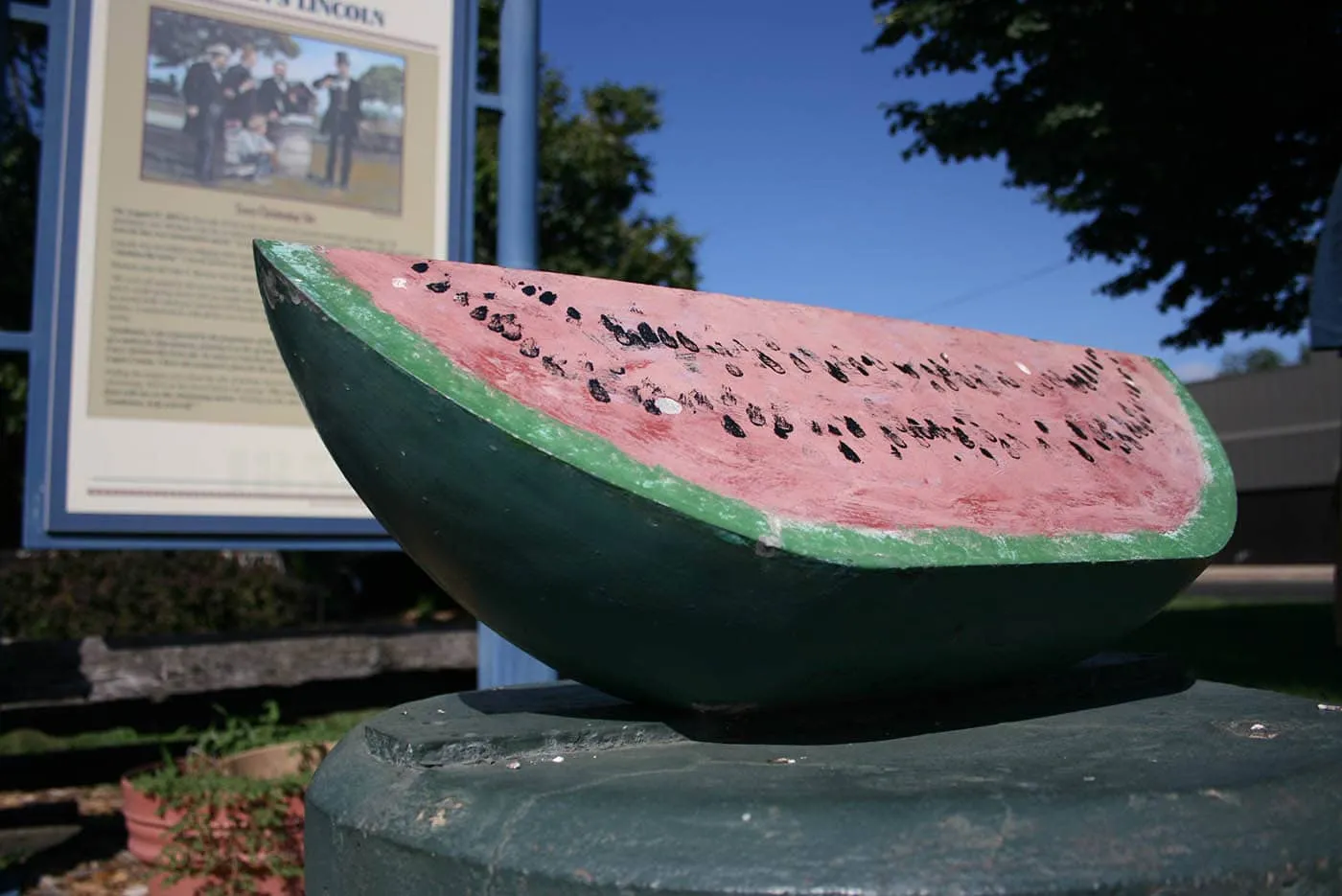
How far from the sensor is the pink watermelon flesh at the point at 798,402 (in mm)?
1576

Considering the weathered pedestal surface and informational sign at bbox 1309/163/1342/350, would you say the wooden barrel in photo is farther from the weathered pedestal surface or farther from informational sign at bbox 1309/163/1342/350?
informational sign at bbox 1309/163/1342/350

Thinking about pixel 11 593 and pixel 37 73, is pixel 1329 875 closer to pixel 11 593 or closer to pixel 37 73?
pixel 11 593

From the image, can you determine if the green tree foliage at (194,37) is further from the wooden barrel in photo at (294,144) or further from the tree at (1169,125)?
the tree at (1169,125)

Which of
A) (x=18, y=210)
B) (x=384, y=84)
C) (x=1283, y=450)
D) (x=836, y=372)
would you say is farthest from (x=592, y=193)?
(x=1283, y=450)

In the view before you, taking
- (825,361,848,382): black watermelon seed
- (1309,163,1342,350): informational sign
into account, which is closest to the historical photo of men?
(825,361,848,382): black watermelon seed

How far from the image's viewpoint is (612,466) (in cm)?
145

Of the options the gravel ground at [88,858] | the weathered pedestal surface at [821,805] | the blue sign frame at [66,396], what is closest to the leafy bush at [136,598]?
the gravel ground at [88,858]

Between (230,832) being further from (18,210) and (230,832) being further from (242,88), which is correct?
(18,210)

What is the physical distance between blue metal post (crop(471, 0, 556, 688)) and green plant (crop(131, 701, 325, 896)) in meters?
0.85

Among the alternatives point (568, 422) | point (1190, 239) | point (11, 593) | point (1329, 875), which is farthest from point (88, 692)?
point (1190, 239)

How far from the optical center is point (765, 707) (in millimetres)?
1731

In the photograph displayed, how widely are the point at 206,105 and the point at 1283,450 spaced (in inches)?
883

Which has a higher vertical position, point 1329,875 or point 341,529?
point 341,529

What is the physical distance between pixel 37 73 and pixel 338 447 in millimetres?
9340
